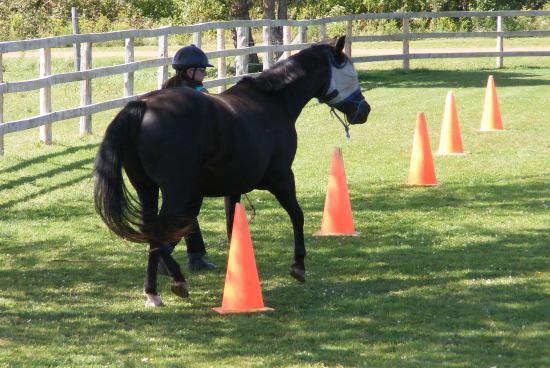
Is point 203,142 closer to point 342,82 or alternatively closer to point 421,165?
point 342,82

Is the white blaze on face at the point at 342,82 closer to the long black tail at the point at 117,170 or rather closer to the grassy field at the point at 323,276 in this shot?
the grassy field at the point at 323,276

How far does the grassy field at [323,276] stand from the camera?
6363 millimetres

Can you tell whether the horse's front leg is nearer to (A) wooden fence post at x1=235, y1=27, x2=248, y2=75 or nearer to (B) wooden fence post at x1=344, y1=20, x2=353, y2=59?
(A) wooden fence post at x1=235, y1=27, x2=248, y2=75

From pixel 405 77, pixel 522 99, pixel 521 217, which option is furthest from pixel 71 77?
pixel 405 77

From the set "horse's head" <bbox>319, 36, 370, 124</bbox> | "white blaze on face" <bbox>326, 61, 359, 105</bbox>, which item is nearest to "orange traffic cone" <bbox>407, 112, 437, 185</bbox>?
"horse's head" <bbox>319, 36, 370, 124</bbox>

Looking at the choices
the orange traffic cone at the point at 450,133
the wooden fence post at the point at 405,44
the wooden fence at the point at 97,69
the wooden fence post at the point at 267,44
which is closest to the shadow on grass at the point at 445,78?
the wooden fence post at the point at 405,44

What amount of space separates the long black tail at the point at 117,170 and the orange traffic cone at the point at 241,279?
25.0 inches

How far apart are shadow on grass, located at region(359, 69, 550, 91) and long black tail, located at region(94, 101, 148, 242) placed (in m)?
17.9

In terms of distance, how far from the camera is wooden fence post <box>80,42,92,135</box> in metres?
16.0

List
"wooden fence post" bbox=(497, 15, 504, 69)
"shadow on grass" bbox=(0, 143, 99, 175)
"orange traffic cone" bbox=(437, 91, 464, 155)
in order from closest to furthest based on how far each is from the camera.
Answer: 1. "shadow on grass" bbox=(0, 143, 99, 175)
2. "orange traffic cone" bbox=(437, 91, 464, 155)
3. "wooden fence post" bbox=(497, 15, 504, 69)

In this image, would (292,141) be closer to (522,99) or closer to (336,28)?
(522,99)

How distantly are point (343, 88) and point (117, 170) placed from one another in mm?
2368

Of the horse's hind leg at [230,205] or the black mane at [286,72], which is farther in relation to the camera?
the horse's hind leg at [230,205]

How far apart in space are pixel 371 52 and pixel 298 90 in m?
28.0
